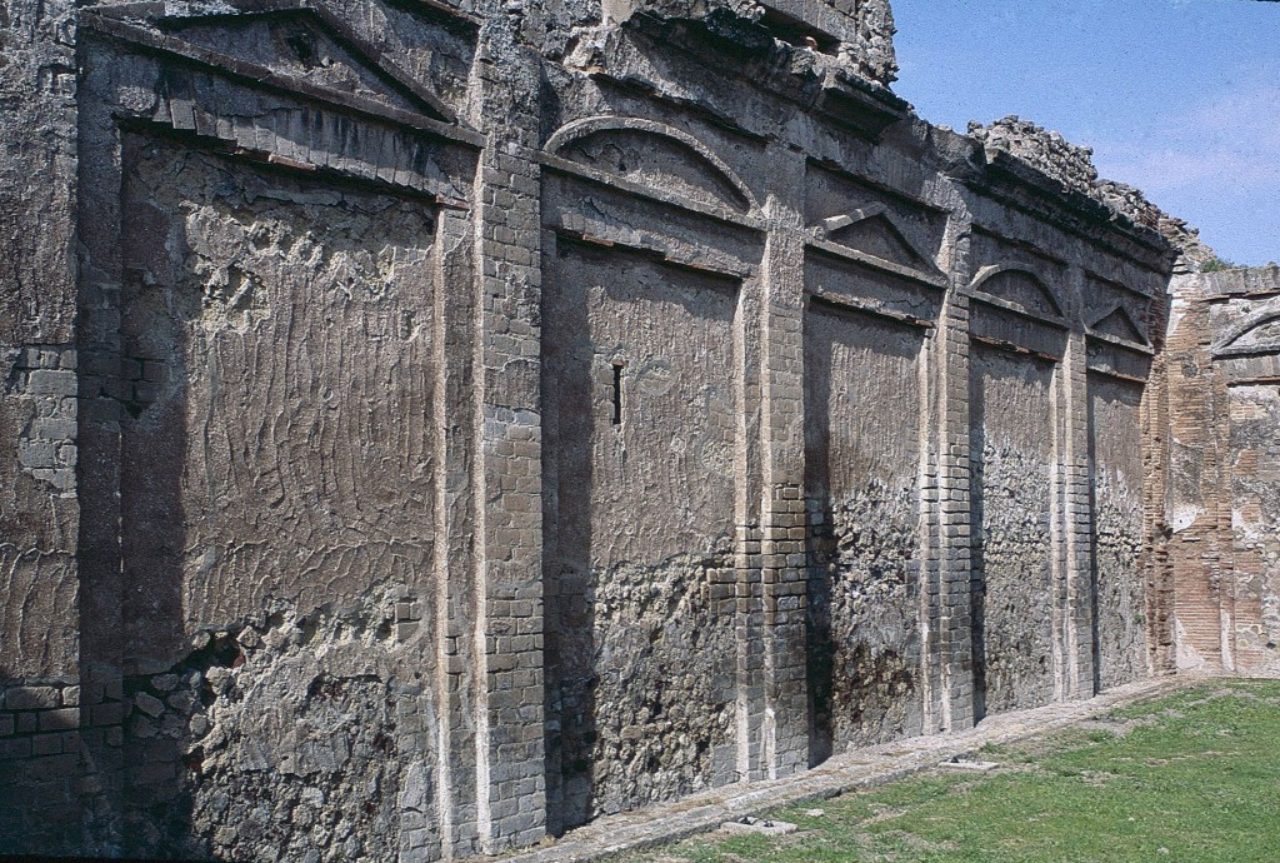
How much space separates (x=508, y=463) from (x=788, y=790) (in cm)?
275

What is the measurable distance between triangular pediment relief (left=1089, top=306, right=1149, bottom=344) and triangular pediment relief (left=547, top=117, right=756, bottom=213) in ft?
19.3

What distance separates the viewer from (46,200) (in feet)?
15.1

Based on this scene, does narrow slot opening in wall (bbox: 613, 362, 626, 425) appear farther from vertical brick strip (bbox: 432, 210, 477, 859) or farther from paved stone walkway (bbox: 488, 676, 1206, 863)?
paved stone walkway (bbox: 488, 676, 1206, 863)

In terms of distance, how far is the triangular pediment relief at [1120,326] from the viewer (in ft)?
41.1

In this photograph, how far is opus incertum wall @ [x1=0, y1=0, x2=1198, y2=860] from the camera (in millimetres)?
4762

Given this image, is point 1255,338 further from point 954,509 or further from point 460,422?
point 460,422

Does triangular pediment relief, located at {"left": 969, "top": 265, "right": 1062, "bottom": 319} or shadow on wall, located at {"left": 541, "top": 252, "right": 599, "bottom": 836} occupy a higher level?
triangular pediment relief, located at {"left": 969, "top": 265, "right": 1062, "bottom": 319}

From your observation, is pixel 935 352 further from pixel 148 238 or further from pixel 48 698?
pixel 48 698

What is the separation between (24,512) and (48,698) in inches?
26.0

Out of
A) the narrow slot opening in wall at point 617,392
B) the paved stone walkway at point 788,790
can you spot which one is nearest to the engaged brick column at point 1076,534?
the paved stone walkway at point 788,790

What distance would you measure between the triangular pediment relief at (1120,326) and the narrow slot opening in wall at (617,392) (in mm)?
6788

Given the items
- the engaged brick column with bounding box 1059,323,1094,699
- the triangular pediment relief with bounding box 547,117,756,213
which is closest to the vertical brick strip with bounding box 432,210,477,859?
the triangular pediment relief with bounding box 547,117,756,213

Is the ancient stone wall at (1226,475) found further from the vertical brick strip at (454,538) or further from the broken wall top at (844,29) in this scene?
the vertical brick strip at (454,538)

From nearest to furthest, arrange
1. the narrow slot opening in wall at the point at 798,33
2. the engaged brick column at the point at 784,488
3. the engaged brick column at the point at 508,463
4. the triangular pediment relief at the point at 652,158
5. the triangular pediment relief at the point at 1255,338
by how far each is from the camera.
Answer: the engaged brick column at the point at 508,463 < the triangular pediment relief at the point at 652,158 < the engaged brick column at the point at 784,488 < the narrow slot opening in wall at the point at 798,33 < the triangular pediment relief at the point at 1255,338
